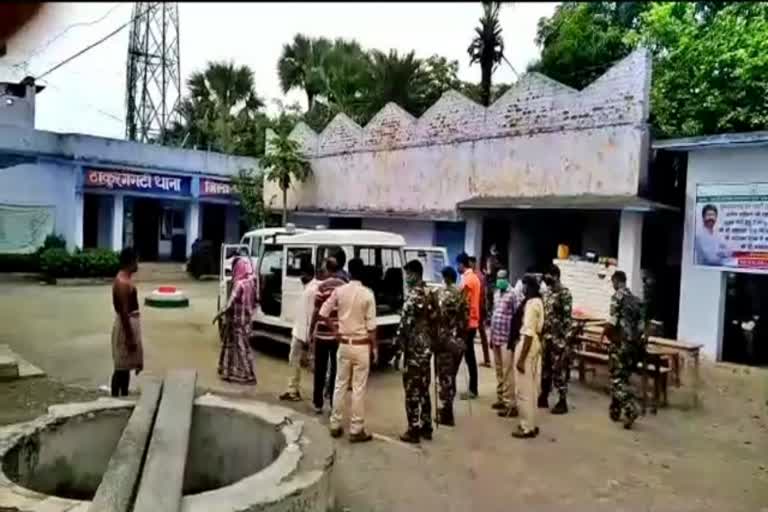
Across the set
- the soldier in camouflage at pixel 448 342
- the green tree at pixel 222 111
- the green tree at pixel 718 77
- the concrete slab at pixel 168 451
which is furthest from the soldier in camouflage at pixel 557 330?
the green tree at pixel 222 111

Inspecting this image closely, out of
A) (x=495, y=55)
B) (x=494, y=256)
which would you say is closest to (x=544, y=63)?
(x=495, y=55)

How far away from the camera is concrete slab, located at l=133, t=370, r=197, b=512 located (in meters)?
3.74

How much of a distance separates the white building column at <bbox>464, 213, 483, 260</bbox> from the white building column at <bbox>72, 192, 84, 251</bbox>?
1270 centimetres

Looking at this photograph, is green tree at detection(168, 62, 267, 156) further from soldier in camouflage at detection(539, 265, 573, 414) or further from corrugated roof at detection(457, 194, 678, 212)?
soldier in camouflage at detection(539, 265, 573, 414)

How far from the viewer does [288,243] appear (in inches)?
405

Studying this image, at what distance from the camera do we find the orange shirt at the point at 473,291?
9188 millimetres

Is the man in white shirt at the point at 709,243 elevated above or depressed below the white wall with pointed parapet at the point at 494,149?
below

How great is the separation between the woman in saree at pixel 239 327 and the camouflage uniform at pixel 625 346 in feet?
Answer: 14.7

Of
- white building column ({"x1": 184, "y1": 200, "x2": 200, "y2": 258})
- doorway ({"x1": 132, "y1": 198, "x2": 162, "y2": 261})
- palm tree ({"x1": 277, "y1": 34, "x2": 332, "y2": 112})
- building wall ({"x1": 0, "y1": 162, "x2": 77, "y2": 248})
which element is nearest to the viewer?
building wall ({"x1": 0, "y1": 162, "x2": 77, "y2": 248})

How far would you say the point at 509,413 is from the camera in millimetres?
7883

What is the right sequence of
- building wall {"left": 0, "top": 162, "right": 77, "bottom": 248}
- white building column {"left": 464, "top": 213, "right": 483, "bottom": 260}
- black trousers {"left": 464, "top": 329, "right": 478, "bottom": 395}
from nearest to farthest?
black trousers {"left": 464, "top": 329, "right": 478, "bottom": 395}, white building column {"left": 464, "top": 213, "right": 483, "bottom": 260}, building wall {"left": 0, "top": 162, "right": 77, "bottom": 248}

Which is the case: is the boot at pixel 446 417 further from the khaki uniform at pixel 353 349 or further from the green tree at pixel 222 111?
the green tree at pixel 222 111

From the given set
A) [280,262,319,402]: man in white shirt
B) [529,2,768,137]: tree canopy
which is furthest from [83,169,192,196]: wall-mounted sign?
[280,262,319,402]: man in white shirt

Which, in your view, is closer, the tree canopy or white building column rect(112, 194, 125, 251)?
the tree canopy
